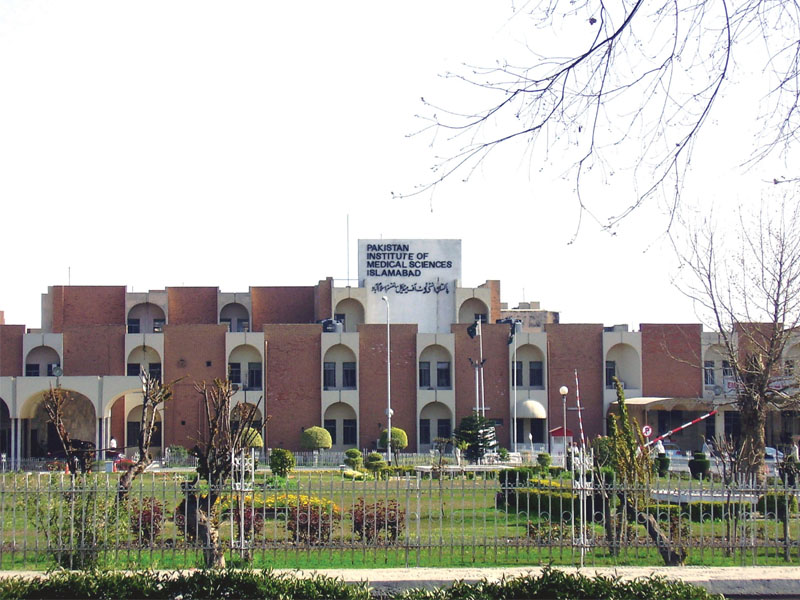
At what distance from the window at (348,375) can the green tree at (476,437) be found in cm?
829

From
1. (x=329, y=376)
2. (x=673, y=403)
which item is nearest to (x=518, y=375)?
(x=673, y=403)

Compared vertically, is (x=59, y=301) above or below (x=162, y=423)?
above

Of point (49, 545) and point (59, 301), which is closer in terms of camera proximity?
point (49, 545)

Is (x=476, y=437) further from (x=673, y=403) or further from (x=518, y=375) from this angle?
(x=673, y=403)

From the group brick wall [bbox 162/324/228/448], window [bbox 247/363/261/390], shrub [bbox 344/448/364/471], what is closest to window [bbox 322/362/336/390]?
window [bbox 247/363/261/390]

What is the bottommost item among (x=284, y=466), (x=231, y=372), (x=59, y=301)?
(x=284, y=466)

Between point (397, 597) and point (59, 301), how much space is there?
49535 mm

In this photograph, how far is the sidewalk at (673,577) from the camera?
11.6 meters

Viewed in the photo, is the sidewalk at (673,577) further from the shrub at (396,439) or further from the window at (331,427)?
the window at (331,427)

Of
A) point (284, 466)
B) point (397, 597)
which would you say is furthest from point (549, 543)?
point (284, 466)

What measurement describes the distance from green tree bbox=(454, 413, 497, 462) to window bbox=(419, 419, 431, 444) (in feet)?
20.9

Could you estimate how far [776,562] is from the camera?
45.2ft

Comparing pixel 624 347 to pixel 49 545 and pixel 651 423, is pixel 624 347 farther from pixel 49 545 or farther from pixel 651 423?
pixel 49 545

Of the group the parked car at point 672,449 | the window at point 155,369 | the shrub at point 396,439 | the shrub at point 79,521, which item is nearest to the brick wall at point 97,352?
the window at point 155,369
